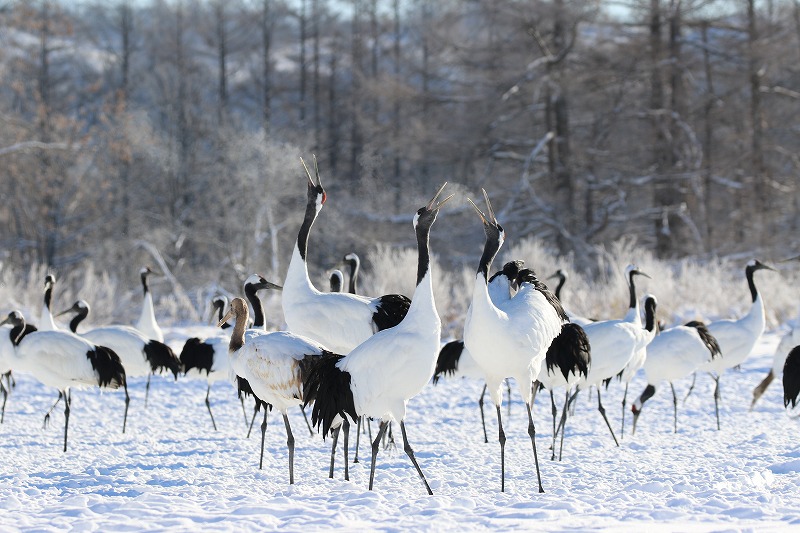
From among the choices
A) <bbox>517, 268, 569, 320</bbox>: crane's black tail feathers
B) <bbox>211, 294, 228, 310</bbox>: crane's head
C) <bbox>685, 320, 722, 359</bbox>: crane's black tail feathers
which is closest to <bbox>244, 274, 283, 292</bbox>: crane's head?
<bbox>211, 294, 228, 310</bbox>: crane's head

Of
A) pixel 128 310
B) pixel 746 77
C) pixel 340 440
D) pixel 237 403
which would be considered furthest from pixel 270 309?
pixel 746 77

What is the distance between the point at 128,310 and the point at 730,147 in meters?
17.7

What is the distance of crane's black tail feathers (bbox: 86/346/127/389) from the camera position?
313 inches

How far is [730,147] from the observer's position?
26.8m

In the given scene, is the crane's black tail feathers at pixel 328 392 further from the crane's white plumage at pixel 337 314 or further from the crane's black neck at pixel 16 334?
the crane's black neck at pixel 16 334

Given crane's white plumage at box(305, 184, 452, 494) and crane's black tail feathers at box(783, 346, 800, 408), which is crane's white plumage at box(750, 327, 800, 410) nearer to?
crane's black tail feathers at box(783, 346, 800, 408)

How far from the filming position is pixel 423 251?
233 inches

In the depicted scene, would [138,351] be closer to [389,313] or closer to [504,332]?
[389,313]

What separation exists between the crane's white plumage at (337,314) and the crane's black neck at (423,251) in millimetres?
1494

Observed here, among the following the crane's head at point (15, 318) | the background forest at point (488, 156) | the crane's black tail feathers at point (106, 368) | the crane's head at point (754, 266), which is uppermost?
the background forest at point (488, 156)

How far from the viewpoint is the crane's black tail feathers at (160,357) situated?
9.45 metres

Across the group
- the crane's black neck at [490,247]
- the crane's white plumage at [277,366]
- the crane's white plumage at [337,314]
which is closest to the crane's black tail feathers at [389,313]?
the crane's white plumage at [337,314]

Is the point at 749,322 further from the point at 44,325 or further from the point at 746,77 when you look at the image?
the point at 746,77

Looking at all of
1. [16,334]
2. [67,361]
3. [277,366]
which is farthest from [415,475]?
[16,334]
